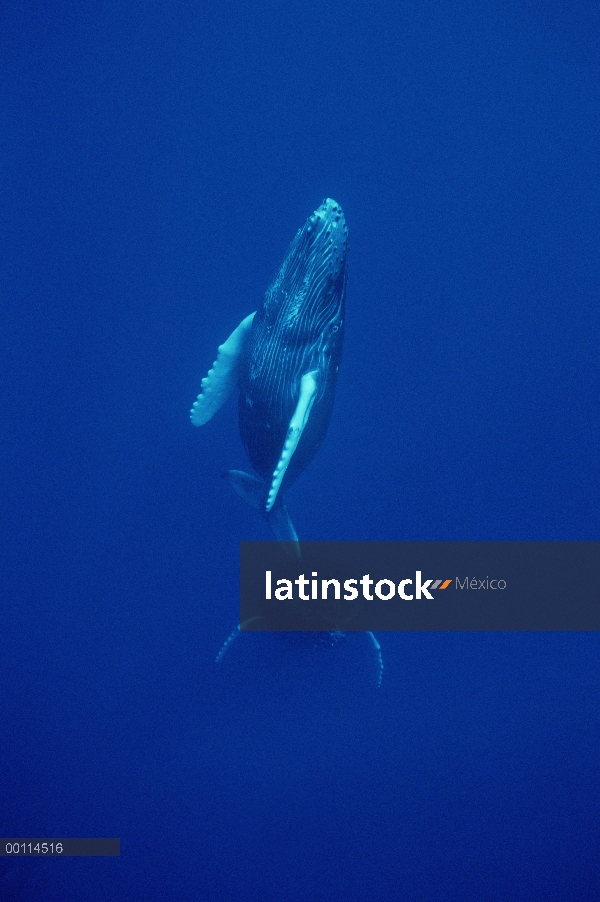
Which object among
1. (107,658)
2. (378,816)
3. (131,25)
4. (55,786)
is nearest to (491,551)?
(378,816)

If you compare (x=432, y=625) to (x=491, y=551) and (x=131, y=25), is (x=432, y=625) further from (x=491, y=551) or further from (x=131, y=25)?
(x=131, y=25)

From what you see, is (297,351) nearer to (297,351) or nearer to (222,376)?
(297,351)

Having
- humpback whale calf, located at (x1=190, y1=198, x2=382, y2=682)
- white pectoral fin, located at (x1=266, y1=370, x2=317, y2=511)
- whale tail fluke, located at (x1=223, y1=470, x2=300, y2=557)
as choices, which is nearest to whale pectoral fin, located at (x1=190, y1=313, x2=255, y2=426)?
humpback whale calf, located at (x1=190, y1=198, x2=382, y2=682)

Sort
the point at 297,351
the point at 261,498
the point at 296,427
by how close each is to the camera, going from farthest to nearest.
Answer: the point at 261,498, the point at 297,351, the point at 296,427

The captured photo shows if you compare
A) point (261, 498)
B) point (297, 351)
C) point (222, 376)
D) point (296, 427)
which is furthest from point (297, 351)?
point (261, 498)

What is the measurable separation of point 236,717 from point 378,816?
2413 millimetres

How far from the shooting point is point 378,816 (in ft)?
25.0

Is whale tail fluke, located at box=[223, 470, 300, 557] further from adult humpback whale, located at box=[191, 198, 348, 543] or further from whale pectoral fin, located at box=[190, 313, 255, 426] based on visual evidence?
whale pectoral fin, located at box=[190, 313, 255, 426]

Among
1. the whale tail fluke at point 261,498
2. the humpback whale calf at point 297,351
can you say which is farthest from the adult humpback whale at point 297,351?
the whale tail fluke at point 261,498

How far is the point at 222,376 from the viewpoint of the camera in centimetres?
512

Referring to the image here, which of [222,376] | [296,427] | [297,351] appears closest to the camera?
[296,427]

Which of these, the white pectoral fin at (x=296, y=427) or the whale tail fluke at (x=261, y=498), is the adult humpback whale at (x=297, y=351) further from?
the whale tail fluke at (x=261, y=498)

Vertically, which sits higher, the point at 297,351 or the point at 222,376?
the point at 222,376

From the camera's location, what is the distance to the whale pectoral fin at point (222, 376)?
503 cm
